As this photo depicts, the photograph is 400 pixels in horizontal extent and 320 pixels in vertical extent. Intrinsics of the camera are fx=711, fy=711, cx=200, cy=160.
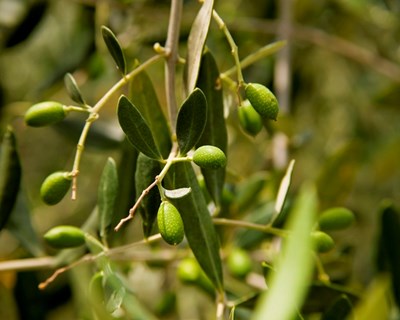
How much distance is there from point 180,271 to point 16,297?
39 cm

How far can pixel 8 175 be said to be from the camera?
1.21m

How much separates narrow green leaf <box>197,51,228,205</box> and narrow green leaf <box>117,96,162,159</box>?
0.15 m

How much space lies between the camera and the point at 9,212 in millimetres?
1239

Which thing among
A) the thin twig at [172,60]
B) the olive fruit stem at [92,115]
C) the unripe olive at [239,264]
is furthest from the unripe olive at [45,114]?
the unripe olive at [239,264]

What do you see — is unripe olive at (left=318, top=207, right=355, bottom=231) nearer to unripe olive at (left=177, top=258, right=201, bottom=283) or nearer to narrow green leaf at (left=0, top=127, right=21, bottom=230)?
unripe olive at (left=177, top=258, right=201, bottom=283)

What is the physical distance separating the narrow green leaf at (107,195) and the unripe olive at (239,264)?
→ 0.37 metres

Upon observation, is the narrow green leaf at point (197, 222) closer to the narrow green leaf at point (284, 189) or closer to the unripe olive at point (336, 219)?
the narrow green leaf at point (284, 189)

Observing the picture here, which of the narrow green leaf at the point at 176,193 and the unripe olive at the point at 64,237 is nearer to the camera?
the narrow green leaf at the point at 176,193

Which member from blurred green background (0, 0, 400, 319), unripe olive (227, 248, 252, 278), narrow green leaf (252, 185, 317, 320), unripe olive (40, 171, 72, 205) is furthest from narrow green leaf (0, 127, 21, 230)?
narrow green leaf (252, 185, 317, 320)

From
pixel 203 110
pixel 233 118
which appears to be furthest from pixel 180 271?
pixel 233 118

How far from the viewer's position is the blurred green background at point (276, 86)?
1.75m

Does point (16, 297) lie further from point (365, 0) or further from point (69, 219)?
point (365, 0)

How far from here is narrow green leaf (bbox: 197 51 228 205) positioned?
106 cm

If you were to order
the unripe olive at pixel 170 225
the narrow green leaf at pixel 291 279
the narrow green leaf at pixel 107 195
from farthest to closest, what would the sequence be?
the narrow green leaf at pixel 107 195 < the unripe olive at pixel 170 225 < the narrow green leaf at pixel 291 279
